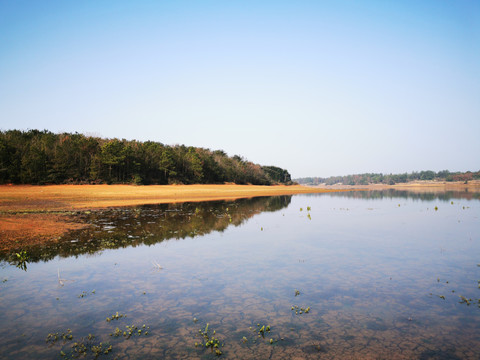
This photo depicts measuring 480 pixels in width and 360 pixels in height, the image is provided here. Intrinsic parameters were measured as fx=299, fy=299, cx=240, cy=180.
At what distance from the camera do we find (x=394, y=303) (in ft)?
30.2

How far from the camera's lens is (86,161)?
7494 cm

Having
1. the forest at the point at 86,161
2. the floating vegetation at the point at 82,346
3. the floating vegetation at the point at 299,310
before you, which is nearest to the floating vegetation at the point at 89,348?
the floating vegetation at the point at 82,346

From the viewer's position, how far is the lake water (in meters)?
6.79

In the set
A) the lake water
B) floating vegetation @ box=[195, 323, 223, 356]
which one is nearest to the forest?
the lake water

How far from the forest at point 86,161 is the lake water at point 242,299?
192 feet

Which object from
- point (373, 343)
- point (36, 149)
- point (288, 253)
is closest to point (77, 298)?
point (373, 343)

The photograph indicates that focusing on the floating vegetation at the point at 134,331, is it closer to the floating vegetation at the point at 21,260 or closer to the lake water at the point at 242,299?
the lake water at the point at 242,299

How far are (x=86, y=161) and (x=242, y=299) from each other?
3007 inches

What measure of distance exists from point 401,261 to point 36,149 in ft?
246

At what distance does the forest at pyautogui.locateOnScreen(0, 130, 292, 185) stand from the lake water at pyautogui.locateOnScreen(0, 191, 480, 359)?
58.5m

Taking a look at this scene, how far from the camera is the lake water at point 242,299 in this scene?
6.79 meters

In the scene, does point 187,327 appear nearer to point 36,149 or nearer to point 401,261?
point 401,261

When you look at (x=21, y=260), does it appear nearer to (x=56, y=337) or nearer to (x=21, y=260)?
(x=21, y=260)

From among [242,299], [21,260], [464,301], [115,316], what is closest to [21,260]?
[21,260]
